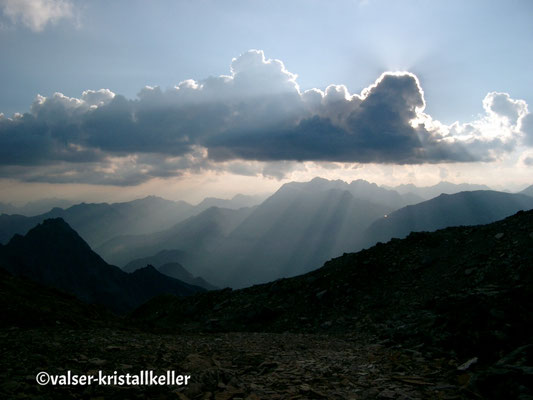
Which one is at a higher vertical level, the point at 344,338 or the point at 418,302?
the point at 418,302

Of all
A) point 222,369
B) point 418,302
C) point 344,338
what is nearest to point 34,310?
point 222,369

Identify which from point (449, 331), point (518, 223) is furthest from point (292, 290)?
point (518, 223)

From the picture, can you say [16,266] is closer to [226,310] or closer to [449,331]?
[226,310]

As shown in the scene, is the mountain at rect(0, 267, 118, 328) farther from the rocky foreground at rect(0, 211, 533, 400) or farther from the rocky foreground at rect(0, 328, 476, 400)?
the rocky foreground at rect(0, 328, 476, 400)

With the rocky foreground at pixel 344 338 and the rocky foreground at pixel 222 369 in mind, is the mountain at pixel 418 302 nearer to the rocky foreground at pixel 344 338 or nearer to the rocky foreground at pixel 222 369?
the rocky foreground at pixel 344 338

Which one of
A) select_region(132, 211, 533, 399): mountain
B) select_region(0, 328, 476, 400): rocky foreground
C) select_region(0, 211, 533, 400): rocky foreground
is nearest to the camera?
select_region(0, 328, 476, 400): rocky foreground

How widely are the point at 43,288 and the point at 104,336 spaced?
11873 mm

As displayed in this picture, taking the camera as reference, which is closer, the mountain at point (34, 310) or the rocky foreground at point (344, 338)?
the rocky foreground at point (344, 338)

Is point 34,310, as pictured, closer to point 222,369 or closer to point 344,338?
point 222,369

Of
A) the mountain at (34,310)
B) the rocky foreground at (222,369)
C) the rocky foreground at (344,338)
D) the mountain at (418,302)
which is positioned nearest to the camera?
the rocky foreground at (222,369)

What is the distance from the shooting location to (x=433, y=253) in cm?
2845

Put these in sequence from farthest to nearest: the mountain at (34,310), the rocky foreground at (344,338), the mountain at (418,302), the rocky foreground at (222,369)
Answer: the mountain at (34,310), the mountain at (418,302), the rocky foreground at (344,338), the rocky foreground at (222,369)

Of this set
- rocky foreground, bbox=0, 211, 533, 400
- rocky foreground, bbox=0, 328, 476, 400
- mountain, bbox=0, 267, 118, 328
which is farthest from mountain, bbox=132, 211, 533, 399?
mountain, bbox=0, 267, 118, 328

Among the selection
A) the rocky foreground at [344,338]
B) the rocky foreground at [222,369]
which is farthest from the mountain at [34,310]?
the rocky foreground at [222,369]
